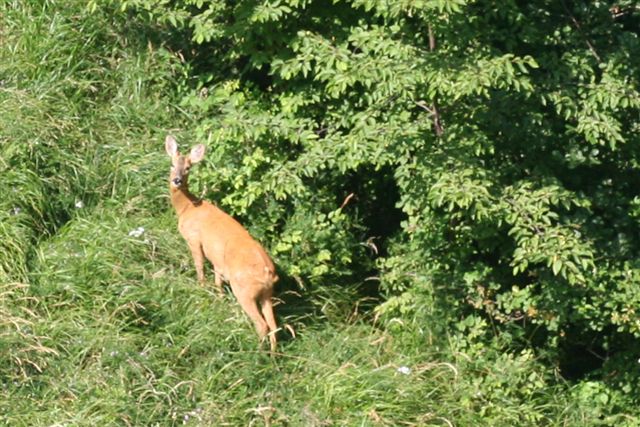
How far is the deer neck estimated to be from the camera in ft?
32.5

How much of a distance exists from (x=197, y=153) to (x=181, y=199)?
331 millimetres

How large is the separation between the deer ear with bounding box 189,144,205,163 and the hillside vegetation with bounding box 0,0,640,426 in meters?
0.11

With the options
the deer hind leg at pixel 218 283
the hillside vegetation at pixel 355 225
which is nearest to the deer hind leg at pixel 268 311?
the hillside vegetation at pixel 355 225

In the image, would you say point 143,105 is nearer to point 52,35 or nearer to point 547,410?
point 52,35

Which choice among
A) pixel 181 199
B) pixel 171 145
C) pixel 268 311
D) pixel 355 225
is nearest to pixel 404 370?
pixel 268 311

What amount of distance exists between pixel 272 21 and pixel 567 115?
2214 millimetres

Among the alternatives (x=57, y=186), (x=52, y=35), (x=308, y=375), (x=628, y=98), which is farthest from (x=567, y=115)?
(x=52, y=35)

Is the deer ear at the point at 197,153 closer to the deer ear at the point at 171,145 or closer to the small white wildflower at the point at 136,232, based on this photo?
the deer ear at the point at 171,145

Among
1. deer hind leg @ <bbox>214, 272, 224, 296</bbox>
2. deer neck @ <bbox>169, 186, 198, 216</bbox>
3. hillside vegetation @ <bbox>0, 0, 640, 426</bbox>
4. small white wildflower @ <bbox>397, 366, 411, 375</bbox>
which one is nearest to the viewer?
hillside vegetation @ <bbox>0, 0, 640, 426</bbox>

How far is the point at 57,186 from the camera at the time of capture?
1023cm

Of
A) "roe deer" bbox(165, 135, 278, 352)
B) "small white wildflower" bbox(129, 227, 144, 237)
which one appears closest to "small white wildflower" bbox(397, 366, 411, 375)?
"roe deer" bbox(165, 135, 278, 352)

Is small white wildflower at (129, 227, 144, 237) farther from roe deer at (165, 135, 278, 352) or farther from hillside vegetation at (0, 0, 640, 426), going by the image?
roe deer at (165, 135, 278, 352)

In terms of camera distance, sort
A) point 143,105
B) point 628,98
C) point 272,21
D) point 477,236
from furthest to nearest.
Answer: point 143,105
point 272,21
point 477,236
point 628,98

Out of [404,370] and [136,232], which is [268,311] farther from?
[136,232]
